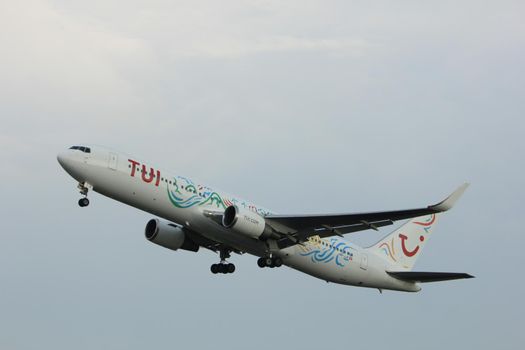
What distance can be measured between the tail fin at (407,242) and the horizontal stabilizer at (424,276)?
1.51 metres

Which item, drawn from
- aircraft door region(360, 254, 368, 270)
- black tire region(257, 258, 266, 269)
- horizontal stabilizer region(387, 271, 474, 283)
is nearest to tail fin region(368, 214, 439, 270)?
horizontal stabilizer region(387, 271, 474, 283)

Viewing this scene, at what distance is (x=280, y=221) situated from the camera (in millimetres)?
44219

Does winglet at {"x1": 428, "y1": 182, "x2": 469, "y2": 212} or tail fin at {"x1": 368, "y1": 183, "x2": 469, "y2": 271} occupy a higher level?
tail fin at {"x1": 368, "y1": 183, "x2": 469, "y2": 271}

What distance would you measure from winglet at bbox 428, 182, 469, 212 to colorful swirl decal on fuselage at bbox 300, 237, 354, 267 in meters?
9.48

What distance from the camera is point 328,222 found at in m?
44.0

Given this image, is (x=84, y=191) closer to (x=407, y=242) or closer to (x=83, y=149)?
(x=83, y=149)

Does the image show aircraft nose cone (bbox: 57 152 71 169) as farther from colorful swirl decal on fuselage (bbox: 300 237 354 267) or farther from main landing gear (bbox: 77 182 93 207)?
colorful swirl decal on fuselage (bbox: 300 237 354 267)

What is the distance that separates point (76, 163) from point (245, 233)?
8.17m

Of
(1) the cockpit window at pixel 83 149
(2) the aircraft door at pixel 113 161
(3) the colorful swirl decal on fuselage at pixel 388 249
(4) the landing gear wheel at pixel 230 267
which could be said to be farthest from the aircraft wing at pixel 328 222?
(1) the cockpit window at pixel 83 149

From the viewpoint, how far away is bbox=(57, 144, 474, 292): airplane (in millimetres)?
41469

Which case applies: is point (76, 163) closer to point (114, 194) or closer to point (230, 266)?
point (114, 194)

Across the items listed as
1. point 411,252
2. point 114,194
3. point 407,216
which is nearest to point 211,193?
point 114,194

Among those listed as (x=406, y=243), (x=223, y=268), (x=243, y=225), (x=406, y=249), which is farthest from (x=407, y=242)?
(x=243, y=225)

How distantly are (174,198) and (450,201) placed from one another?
40.0 ft
